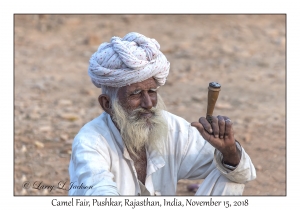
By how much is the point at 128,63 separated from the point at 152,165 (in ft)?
2.54

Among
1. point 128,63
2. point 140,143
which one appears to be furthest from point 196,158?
point 128,63

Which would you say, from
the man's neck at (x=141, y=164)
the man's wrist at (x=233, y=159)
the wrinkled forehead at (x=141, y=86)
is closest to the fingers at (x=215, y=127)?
the man's wrist at (x=233, y=159)

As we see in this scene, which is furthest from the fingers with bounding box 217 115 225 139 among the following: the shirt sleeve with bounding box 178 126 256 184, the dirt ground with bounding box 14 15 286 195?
the dirt ground with bounding box 14 15 286 195

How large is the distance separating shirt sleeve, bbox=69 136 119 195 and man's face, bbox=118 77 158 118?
0.34 m

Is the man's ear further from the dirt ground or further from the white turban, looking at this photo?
the dirt ground

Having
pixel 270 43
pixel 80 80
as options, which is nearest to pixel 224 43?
pixel 270 43

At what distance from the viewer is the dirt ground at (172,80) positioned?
7520 mm

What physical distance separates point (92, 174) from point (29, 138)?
408 cm

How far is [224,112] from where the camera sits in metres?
9.12

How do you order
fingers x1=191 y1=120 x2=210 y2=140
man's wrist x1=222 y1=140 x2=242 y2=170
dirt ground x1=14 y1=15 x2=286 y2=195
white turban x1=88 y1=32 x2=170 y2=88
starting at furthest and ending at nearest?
dirt ground x1=14 y1=15 x2=286 y2=195, white turban x1=88 y1=32 x2=170 y2=88, man's wrist x1=222 y1=140 x2=242 y2=170, fingers x1=191 y1=120 x2=210 y2=140

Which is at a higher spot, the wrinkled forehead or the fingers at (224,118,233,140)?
the wrinkled forehead

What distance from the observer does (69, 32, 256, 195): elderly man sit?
4.27 metres

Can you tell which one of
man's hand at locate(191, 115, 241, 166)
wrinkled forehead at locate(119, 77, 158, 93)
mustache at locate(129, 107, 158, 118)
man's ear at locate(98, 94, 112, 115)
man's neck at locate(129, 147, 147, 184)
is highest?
wrinkled forehead at locate(119, 77, 158, 93)

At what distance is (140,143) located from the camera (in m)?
A: 4.52
